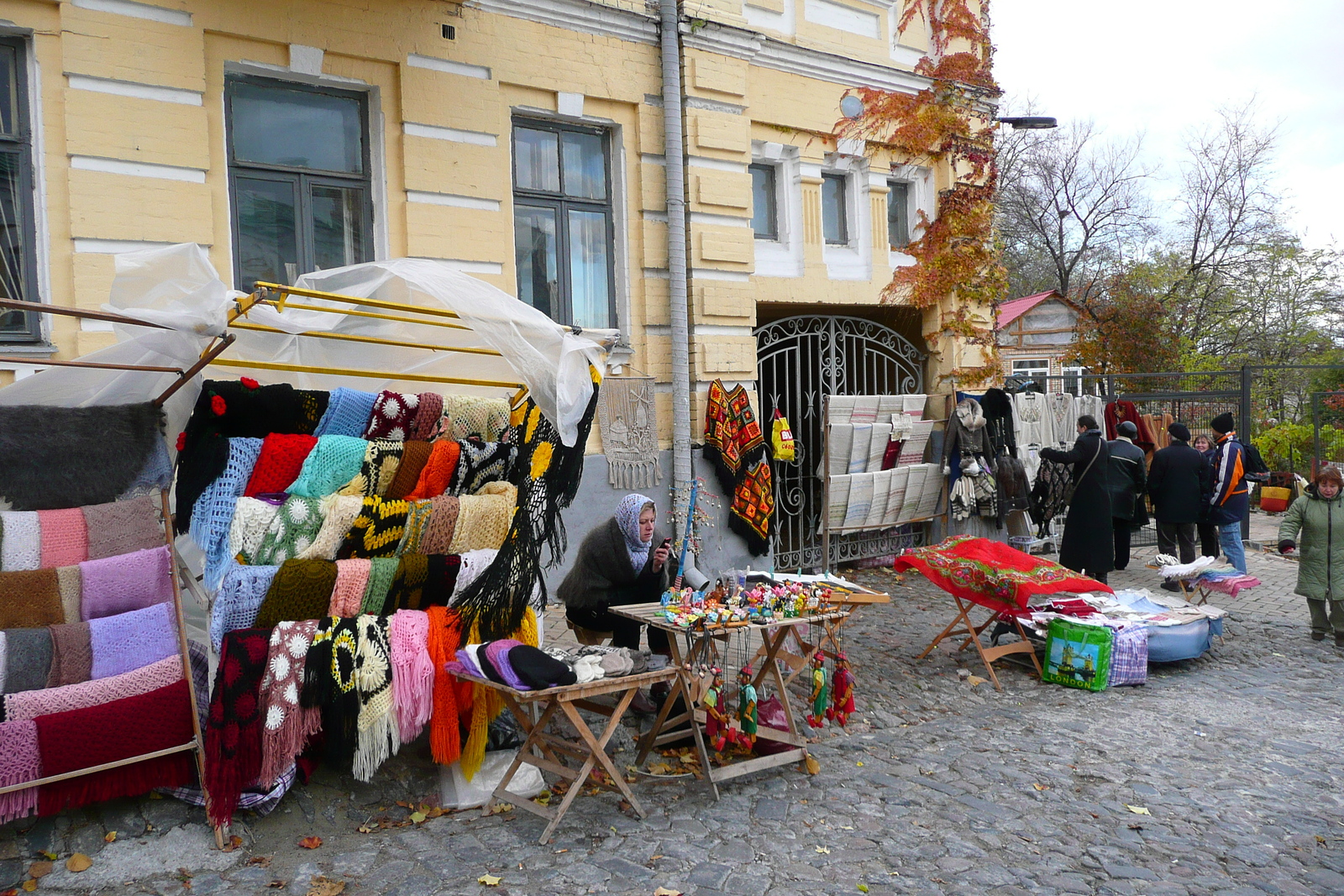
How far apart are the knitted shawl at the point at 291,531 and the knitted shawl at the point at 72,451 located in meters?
0.75

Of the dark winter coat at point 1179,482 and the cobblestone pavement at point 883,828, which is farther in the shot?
the dark winter coat at point 1179,482

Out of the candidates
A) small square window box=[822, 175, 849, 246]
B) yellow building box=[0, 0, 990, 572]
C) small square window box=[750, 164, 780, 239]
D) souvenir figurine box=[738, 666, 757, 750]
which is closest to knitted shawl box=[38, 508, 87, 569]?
yellow building box=[0, 0, 990, 572]

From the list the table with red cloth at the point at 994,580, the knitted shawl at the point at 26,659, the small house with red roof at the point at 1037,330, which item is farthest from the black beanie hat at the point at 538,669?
the small house with red roof at the point at 1037,330

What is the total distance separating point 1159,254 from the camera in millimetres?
26953

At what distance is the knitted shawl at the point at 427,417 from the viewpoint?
5.09 meters

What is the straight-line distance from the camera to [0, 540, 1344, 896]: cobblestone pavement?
3896 mm

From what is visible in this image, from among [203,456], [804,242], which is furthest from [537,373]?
[804,242]

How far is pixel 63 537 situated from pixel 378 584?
1371mm

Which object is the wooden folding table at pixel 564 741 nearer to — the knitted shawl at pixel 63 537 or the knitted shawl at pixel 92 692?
the knitted shawl at pixel 92 692

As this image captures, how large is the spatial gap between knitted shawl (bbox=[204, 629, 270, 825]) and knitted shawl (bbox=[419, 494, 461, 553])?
896 mm

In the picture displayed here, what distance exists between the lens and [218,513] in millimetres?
4488

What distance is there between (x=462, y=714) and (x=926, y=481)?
7329mm

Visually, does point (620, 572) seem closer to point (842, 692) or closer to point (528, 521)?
point (528, 521)

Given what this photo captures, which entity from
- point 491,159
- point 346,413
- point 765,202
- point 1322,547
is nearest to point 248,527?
point 346,413
